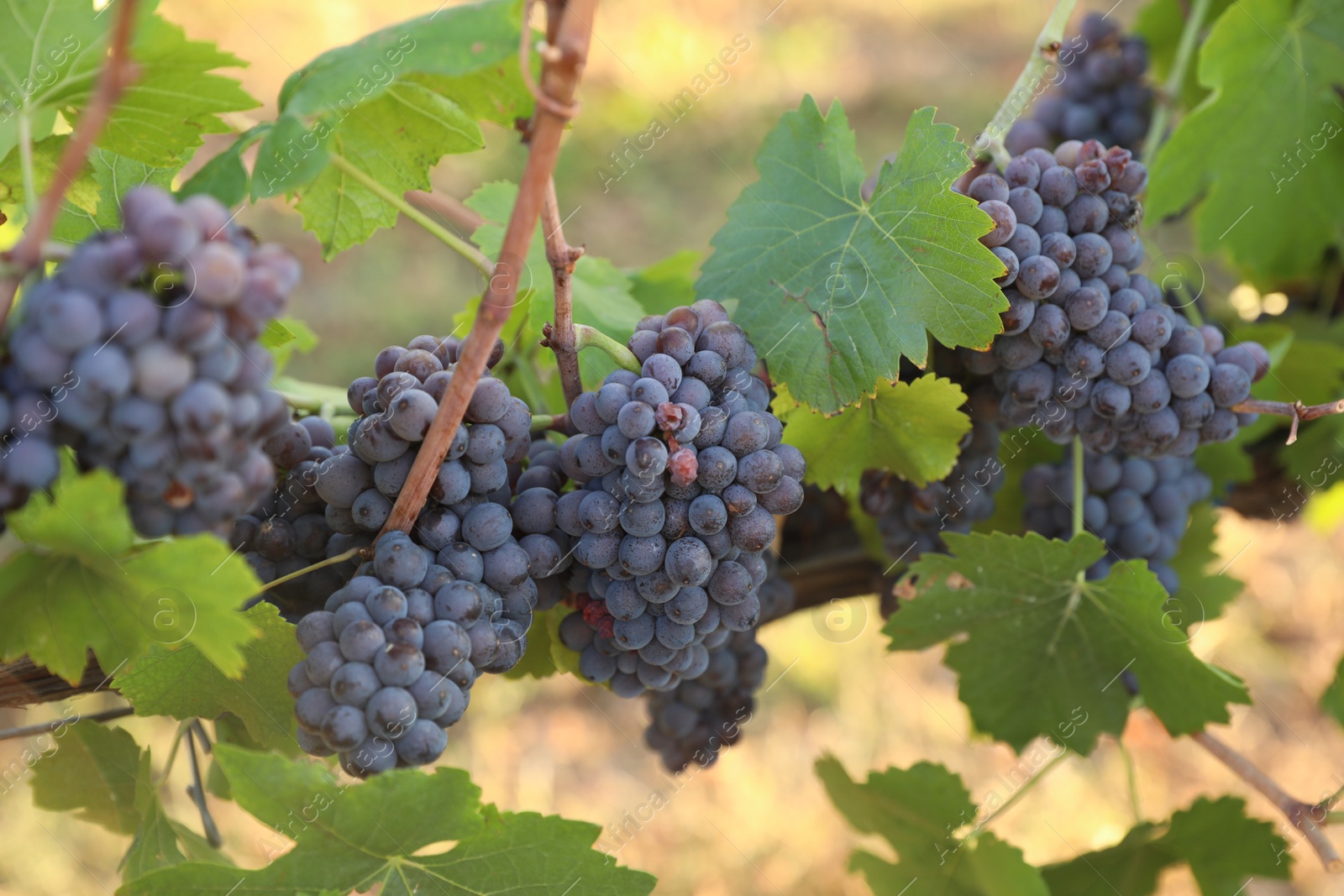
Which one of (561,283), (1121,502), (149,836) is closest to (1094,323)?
(1121,502)

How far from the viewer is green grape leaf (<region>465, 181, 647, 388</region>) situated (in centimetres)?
98

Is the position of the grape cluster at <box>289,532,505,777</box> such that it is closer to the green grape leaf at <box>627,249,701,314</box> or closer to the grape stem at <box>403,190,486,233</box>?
the grape stem at <box>403,190,486,233</box>

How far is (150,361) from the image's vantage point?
19.3 inches

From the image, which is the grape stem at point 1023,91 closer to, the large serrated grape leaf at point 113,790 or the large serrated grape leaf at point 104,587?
the large serrated grape leaf at point 104,587

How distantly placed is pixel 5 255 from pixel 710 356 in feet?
1.45

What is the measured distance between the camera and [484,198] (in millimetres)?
1150

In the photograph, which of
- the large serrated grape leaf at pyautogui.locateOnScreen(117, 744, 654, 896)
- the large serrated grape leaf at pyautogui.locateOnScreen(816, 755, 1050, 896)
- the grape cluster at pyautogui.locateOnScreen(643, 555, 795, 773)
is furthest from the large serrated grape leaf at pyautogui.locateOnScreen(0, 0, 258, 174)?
the large serrated grape leaf at pyautogui.locateOnScreen(816, 755, 1050, 896)

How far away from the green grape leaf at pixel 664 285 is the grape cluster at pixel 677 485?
458 millimetres

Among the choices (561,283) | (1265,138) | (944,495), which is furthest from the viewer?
(1265,138)

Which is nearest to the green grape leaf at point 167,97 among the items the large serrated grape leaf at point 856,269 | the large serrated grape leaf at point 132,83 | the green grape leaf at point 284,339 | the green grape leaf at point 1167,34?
the large serrated grape leaf at point 132,83

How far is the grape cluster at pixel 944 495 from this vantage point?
982 mm

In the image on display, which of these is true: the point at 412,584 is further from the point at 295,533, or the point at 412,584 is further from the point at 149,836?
the point at 149,836

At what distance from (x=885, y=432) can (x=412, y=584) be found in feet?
1.53

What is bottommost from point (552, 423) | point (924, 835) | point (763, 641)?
point (763, 641)
